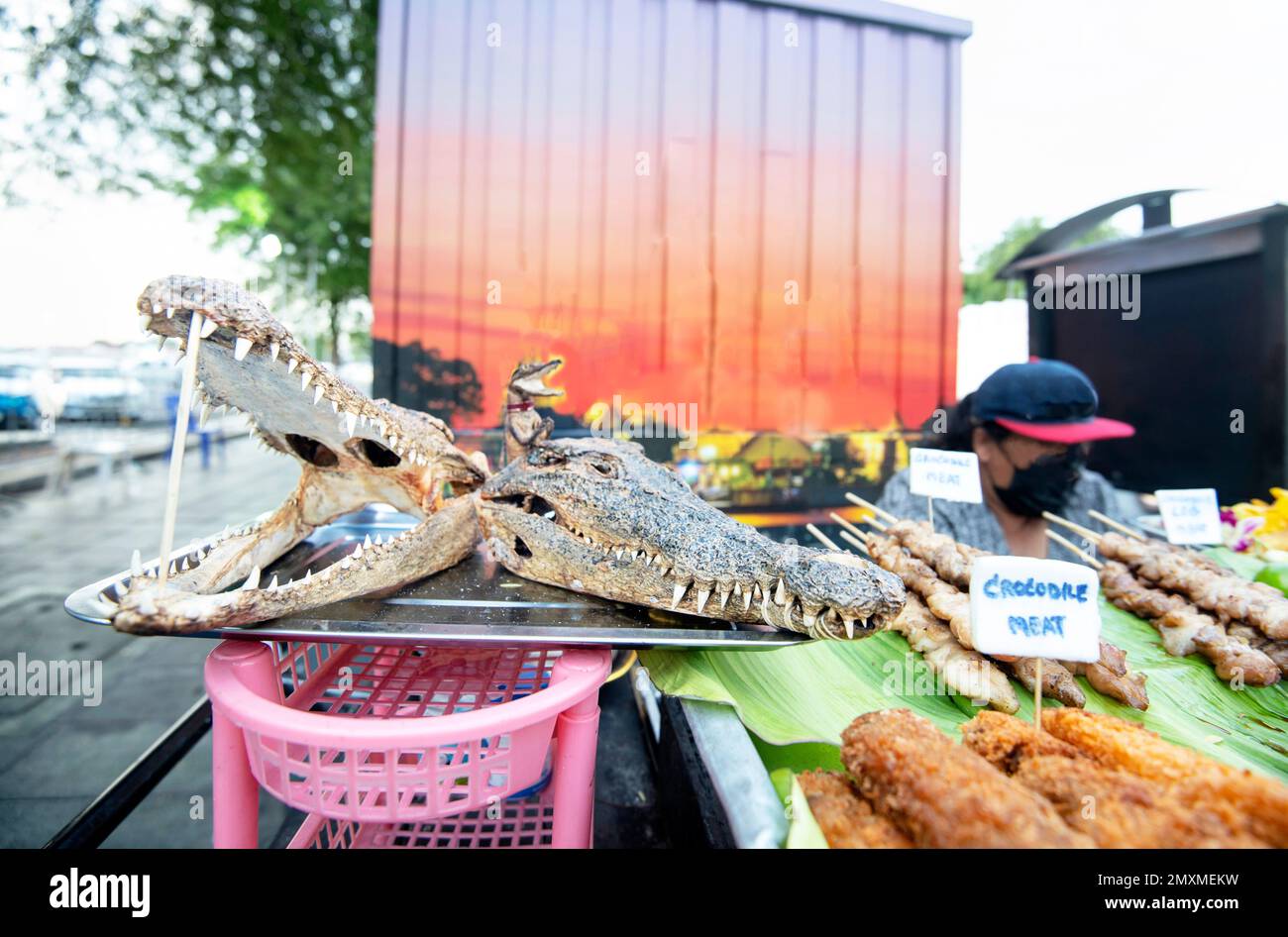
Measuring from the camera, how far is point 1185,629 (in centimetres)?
212

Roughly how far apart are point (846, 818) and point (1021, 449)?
8.19 ft

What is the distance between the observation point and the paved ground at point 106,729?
2486mm

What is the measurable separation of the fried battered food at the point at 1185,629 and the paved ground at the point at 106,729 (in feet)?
7.10

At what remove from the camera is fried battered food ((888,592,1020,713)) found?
1.65 m

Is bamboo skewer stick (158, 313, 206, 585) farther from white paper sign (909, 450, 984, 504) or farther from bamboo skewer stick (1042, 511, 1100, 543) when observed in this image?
bamboo skewer stick (1042, 511, 1100, 543)

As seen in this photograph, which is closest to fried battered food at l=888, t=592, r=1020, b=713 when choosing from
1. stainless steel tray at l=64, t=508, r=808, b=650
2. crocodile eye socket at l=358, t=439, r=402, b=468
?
stainless steel tray at l=64, t=508, r=808, b=650

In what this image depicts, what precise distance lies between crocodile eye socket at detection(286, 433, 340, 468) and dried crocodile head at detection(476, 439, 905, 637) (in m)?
0.56

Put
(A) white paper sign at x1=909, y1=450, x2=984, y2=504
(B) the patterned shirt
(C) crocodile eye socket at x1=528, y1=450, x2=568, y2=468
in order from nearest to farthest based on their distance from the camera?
(C) crocodile eye socket at x1=528, y1=450, x2=568, y2=468 → (A) white paper sign at x1=909, y1=450, x2=984, y2=504 → (B) the patterned shirt

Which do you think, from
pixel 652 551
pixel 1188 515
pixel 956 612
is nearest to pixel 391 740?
pixel 652 551

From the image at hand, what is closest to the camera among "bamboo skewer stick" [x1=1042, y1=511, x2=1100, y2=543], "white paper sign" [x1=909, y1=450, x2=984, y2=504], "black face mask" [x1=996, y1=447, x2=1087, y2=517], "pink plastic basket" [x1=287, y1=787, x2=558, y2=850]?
"pink plastic basket" [x1=287, y1=787, x2=558, y2=850]

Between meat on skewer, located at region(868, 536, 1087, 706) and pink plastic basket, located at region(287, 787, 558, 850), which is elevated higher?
meat on skewer, located at region(868, 536, 1087, 706)

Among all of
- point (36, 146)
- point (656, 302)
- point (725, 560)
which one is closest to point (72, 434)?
point (36, 146)
